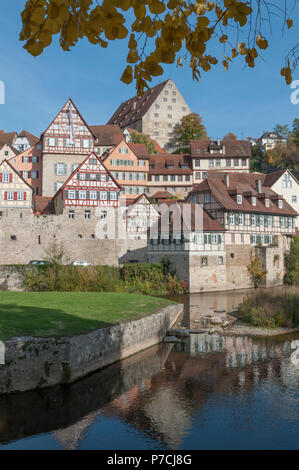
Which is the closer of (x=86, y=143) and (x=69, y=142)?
(x=69, y=142)

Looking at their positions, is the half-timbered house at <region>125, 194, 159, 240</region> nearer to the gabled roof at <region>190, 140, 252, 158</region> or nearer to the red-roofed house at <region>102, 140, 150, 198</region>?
the red-roofed house at <region>102, 140, 150, 198</region>

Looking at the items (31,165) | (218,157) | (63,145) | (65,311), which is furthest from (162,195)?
(65,311)

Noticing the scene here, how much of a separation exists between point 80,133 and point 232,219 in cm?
2202

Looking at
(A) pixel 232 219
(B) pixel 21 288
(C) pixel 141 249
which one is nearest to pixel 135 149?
(C) pixel 141 249

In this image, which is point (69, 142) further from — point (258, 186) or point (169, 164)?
point (258, 186)

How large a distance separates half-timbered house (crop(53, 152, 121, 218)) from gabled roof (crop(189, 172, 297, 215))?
28.5 ft

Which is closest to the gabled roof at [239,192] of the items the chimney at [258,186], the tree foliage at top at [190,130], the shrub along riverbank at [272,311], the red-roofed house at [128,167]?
the chimney at [258,186]

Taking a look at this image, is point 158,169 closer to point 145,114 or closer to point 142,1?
point 145,114

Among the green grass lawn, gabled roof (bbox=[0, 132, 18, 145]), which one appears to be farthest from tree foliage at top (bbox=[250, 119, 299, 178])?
the green grass lawn

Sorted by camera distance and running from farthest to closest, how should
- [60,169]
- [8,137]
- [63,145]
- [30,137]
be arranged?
1. [30,137]
2. [8,137]
3. [60,169]
4. [63,145]

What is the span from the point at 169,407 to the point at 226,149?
55.8 m

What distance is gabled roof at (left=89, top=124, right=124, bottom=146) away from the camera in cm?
6266

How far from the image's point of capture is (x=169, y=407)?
11.5 meters

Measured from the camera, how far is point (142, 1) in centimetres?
286
